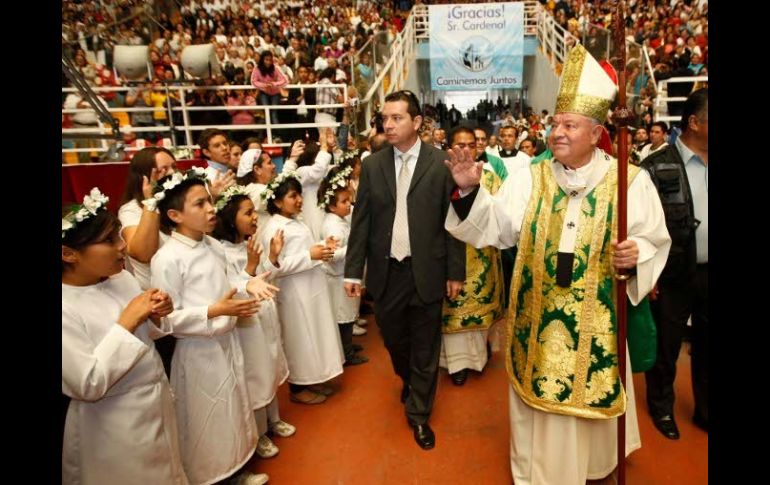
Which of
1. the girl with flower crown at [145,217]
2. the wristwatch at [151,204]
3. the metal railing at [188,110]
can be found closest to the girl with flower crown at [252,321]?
the girl with flower crown at [145,217]

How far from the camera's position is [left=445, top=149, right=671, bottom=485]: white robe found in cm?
209

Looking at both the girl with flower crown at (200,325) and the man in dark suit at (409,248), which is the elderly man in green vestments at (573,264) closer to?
the man in dark suit at (409,248)

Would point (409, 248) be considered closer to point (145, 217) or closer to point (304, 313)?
point (304, 313)

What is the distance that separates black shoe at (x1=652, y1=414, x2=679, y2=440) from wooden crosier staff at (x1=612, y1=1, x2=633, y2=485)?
1028mm

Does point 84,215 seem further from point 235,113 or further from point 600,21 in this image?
point 600,21

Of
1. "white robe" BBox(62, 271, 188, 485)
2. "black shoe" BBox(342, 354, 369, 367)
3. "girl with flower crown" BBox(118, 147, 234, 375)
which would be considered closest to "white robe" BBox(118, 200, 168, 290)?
"girl with flower crown" BBox(118, 147, 234, 375)

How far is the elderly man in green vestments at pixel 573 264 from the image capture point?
6.87 feet

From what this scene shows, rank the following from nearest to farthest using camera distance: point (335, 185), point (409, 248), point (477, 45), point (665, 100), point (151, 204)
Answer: point (151, 204)
point (409, 248)
point (335, 185)
point (665, 100)
point (477, 45)

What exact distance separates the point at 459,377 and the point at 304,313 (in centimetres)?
124

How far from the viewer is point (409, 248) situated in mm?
2709

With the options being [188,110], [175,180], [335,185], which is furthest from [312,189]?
[188,110]

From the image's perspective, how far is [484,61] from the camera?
431 inches
